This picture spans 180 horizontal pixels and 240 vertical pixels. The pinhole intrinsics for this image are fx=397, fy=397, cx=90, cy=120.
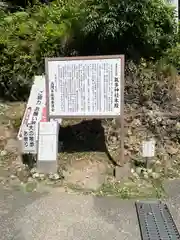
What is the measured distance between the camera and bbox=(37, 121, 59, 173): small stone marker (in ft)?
15.4

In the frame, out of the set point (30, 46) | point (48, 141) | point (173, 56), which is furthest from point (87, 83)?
point (173, 56)

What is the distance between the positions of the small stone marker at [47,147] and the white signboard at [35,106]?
0.69 ft

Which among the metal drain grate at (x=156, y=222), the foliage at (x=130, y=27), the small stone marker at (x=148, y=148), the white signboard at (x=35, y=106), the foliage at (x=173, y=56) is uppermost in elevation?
the foliage at (x=130, y=27)

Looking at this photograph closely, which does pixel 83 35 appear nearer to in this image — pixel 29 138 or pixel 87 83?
pixel 87 83

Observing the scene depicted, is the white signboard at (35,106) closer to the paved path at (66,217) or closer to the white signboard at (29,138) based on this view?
the white signboard at (29,138)

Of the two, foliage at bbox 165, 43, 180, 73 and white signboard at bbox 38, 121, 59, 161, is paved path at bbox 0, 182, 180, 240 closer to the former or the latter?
white signboard at bbox 38, 121, 59, 161

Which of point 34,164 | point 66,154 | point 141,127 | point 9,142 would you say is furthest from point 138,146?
point 9,142

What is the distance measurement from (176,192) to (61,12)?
3944 mm

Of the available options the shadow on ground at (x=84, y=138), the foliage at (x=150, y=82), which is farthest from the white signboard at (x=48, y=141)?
the foliage at (x=150, y=82)

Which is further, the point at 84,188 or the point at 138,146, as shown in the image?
the point at 138,146

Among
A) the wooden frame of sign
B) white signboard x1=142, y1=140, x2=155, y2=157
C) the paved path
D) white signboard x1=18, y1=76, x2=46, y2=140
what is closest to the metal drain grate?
the paved path

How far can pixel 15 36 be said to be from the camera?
690 centimetres

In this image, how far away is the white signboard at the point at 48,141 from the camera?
4684 mm

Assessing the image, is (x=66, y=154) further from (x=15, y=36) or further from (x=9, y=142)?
(x=15, y=36)
